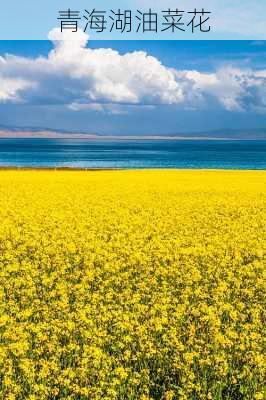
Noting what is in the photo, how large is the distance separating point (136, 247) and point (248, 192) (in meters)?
18.1

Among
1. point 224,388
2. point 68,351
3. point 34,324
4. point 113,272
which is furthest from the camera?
point 113,272

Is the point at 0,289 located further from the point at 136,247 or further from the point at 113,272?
the point at 136,247

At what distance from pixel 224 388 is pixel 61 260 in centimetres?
698

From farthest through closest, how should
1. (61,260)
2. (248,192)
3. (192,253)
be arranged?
(248,192) → (192,253) → (61,260)

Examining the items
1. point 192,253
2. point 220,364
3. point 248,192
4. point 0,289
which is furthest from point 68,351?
point 248,192

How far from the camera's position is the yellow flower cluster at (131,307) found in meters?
7.57

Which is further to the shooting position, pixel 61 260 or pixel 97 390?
pixel 61 260

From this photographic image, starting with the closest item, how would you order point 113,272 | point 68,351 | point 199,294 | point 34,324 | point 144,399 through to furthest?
point 144,399
point 68,351
point 34,324
point 199,294
point 113,272

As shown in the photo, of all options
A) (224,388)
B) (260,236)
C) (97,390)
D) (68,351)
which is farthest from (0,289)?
(260,236)

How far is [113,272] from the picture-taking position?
12.9 meters

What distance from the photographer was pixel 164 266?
1366cm

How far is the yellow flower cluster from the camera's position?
298 inches

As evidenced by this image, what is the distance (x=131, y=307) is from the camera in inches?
412

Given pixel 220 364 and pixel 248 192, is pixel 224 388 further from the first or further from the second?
pixel 248 192
